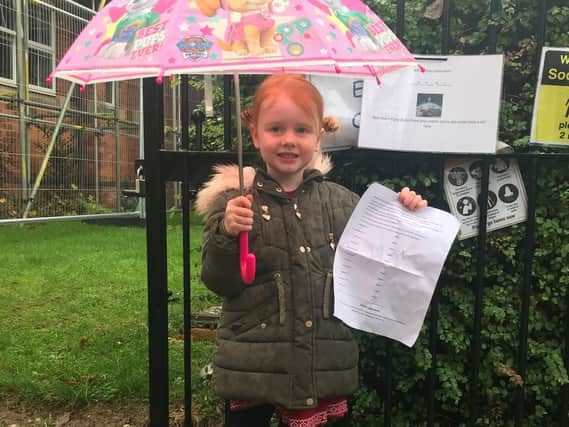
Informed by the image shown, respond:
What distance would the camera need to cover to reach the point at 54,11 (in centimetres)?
799

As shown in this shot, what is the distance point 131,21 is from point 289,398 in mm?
1300

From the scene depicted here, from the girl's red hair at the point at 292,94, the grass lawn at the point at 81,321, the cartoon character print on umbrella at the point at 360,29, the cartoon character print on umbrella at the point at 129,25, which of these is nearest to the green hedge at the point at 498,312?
the girl's red hair at the point at 292,94

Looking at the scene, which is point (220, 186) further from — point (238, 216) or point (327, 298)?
point (327, 298)

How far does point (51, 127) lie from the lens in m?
8.38

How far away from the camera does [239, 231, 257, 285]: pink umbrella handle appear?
1.73 meters

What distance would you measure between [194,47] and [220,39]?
0.24 feet

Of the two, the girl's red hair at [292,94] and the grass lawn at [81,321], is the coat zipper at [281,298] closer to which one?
the girl's red hair at [292,94]

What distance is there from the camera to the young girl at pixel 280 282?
189 cm

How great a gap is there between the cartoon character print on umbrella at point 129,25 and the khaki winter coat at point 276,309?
2.05 feet

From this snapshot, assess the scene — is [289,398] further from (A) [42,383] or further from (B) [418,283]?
(A) [42,383]

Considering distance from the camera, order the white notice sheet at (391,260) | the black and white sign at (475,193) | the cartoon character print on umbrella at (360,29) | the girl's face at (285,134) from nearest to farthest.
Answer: the cartoon character print on umbrella at (360,29) → the girl's face at (285,134) → the white notice sheet at (391,260) → the black and white sign at (475,193)

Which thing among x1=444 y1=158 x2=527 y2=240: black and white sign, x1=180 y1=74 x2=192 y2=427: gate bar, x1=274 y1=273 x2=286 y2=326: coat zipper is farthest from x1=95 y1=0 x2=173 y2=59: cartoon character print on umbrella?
x1=444 y1=158 x2=527 y2=240: black and white sign

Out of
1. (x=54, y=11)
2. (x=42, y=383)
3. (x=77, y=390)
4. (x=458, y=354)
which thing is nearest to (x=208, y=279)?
(x=458, y=354)

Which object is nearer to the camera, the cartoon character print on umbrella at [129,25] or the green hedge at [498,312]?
the cartoon character print on umbrella at [129,25]
